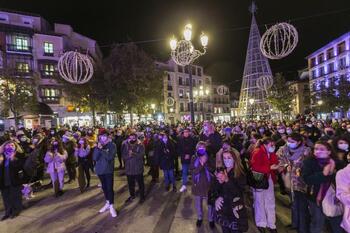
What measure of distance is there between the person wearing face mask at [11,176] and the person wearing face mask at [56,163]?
137 centimetres

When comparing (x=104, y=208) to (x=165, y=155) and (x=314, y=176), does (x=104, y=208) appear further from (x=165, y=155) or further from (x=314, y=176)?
(x=314, y=176)

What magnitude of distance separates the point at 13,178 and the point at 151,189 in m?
3.87

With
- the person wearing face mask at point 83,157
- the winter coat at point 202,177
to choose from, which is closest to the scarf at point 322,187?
the winter coat at point 202,177

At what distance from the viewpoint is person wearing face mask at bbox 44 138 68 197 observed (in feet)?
27.9

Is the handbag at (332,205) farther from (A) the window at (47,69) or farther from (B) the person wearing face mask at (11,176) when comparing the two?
(A) the window at (47,69)

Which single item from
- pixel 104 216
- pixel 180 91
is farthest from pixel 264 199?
pixel 180 91

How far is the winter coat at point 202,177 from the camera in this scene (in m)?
5.73

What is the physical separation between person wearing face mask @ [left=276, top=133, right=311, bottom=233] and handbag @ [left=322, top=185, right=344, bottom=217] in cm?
80

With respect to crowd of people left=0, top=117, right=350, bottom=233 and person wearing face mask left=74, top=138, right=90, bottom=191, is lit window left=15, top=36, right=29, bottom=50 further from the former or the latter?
person wearing face mask left=74, top=138, right=90, bottom=191

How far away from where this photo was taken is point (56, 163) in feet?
27.8

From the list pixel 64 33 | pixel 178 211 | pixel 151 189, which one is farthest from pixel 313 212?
pixel 64 33

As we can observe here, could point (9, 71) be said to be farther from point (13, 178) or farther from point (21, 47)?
point (13, 178)

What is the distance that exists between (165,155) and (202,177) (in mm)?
3117

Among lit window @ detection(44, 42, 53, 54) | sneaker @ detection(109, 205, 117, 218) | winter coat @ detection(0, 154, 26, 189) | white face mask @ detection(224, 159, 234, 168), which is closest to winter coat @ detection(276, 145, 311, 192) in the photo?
white face mask @ detection(224, 159, 234, 168)
